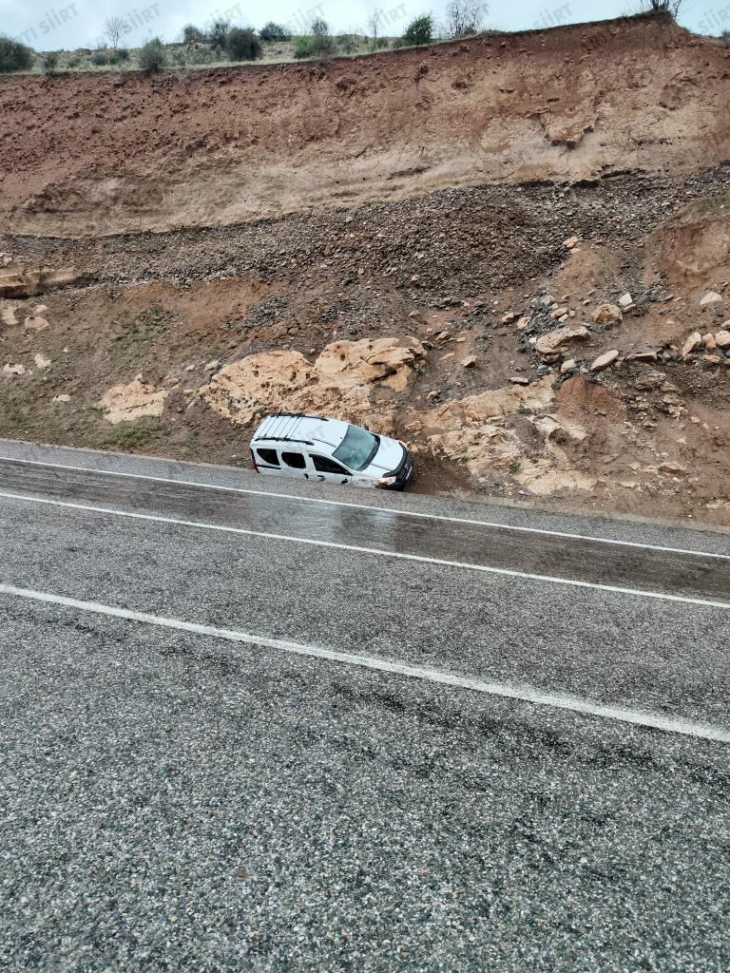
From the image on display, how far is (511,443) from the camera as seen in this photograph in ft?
49.4

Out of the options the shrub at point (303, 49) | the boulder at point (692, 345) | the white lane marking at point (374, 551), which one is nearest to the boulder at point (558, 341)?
the boulder at point (692, 345)

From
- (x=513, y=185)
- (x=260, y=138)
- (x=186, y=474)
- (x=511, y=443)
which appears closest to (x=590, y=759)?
(x=511, y=443)

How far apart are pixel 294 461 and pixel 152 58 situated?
25.0 m

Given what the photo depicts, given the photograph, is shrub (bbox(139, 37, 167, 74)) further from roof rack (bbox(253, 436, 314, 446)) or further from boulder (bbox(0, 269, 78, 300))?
roof rack (bbox(253, 436, 314, 446))

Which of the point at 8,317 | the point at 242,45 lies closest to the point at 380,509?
the point at 8,317

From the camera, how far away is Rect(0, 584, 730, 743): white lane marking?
6.09 meters

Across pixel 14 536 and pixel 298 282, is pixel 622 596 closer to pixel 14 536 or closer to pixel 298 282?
pixel 14 536

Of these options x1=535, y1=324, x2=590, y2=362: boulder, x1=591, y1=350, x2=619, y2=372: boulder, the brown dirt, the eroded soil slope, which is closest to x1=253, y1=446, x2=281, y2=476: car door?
the eroded soil slope

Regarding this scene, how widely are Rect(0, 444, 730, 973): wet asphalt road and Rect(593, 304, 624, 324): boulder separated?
9.12 m

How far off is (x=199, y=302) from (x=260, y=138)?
8988 mm

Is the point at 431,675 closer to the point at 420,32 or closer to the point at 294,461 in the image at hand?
the point at 294,461

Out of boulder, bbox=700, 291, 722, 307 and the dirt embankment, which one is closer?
boulder, bbox=700, 291, 722, 307

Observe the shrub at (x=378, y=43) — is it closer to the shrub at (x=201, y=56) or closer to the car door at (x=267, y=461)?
the shrub at (x=201, y=56)

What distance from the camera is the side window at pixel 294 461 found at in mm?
14273
